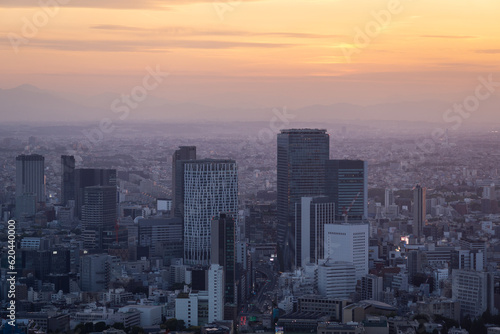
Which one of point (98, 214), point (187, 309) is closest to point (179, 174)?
point (98, 214)

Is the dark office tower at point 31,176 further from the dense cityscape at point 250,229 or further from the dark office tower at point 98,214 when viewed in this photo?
the dark office tower at point 98,214

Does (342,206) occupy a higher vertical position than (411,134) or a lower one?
lower

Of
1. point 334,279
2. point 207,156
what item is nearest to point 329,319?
point 334,279

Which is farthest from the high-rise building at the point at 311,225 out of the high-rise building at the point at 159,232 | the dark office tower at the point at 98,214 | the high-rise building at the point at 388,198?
the high-rise building at the point at 388,198

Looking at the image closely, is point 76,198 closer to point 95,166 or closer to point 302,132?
point 95,166

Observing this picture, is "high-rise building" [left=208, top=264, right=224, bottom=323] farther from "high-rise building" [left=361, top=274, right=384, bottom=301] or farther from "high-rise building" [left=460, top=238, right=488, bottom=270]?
"high-rise building" [left=460, top=238, right=488, bottom=270]
